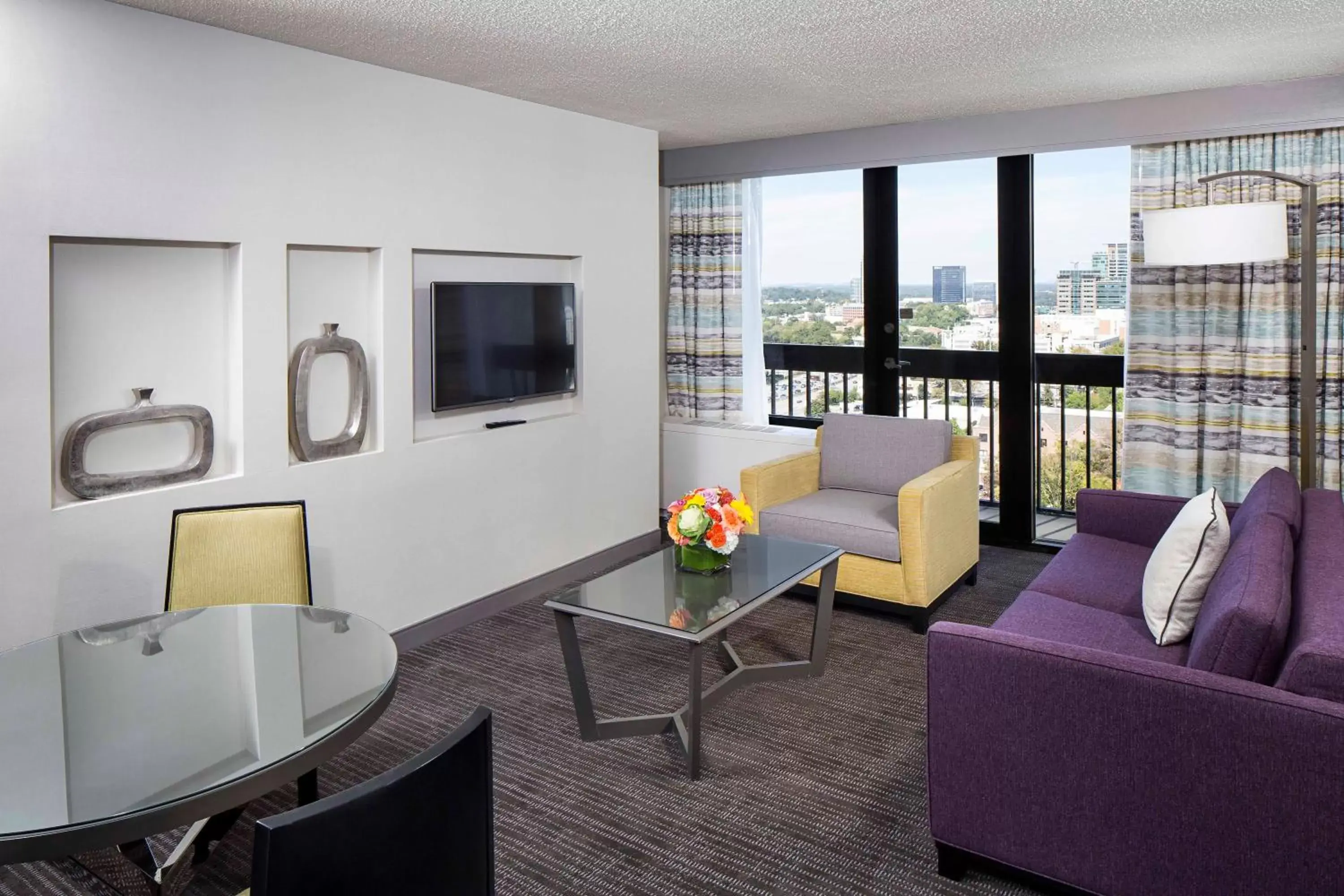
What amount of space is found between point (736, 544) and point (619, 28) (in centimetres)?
188

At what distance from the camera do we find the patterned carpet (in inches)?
99.0

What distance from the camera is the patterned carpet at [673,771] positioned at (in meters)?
2.52

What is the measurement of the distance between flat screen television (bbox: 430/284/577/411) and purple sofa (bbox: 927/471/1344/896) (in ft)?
8.73

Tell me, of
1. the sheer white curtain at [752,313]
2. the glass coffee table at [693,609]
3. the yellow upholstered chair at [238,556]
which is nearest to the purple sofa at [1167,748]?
the glass coffee table at [693,609]

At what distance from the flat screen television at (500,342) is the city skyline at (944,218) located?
1.71 meters

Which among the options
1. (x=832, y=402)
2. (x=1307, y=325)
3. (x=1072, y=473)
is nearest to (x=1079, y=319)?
(x=1072, y=473)

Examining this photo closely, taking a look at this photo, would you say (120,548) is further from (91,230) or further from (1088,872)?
(1088,872)

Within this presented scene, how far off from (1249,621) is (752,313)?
14.1 feet

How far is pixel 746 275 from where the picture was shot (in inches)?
242

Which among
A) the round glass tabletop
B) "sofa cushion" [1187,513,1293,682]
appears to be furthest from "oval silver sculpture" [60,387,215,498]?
"sofa cushion" [1187,513,1293,682]

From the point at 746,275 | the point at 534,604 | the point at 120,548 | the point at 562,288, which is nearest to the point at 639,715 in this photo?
the point at 534,604

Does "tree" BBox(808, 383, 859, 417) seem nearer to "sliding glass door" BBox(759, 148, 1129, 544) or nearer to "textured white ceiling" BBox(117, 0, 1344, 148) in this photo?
"sliding glass door" BBox(759, 148, 1129, 544)

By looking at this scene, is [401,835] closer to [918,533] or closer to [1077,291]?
[918,533]

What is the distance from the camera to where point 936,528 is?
4.27 meters
